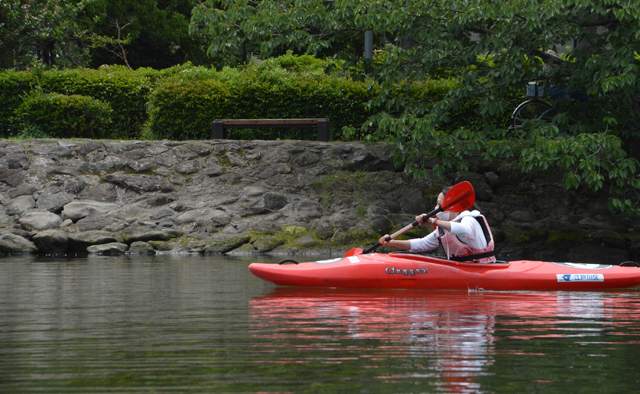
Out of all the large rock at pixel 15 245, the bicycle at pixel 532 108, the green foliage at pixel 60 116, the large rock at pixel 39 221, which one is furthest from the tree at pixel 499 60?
the large rock at pixel 15 245

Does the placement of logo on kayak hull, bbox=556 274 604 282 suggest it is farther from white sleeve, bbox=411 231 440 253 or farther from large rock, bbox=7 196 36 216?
large rock, bbox=7 196 36 216

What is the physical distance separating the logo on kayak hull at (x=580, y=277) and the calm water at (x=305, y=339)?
0.91 ft

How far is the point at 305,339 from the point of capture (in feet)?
14.6

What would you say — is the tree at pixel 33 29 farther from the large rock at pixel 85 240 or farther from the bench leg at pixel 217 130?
the large rock at pixel 85 240

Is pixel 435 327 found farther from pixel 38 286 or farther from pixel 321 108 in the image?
pixel 321 108

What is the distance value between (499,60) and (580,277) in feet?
13.9

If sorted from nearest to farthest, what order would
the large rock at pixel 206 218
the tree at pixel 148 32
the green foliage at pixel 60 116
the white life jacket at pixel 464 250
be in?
the white life jacket at pixel 464 250, the large rock at pixel 206 218, the green foliage at pixel 60 116, the tree at pixel 148 32

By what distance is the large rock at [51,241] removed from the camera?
441 inches

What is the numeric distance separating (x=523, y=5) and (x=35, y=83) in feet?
31.3

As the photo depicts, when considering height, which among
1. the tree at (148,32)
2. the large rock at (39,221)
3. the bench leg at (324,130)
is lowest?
the large rock at (39,221)

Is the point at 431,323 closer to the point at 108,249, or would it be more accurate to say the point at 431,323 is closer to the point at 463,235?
A: the point at 463,235

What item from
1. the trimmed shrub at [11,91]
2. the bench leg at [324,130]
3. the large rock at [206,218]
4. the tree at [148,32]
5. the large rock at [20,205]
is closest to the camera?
the large rock at [206,218]

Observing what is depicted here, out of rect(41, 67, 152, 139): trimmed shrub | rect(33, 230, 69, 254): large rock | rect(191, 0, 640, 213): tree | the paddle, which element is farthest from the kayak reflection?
rect(41, 67, 152, 139): trimmed shrub

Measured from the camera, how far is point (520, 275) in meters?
7.45
